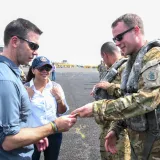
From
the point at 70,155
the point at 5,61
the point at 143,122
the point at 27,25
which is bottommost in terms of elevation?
the point at 70,155

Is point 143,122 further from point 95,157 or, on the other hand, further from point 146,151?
point 95,157

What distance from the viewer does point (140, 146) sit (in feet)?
9.52

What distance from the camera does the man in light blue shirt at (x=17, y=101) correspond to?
2.29 meters

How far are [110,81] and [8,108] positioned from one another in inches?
89.8

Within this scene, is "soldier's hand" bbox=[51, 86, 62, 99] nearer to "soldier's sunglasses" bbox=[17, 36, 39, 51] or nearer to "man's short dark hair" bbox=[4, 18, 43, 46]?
"soldier's sunglasses" bbox=[17, 36, 39, 51]

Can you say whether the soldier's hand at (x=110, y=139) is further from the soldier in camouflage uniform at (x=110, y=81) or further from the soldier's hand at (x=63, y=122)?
the soldier's hand at (x=63, y=122)

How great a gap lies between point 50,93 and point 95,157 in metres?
2.03

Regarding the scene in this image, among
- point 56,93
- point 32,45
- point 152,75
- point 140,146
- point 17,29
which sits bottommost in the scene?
point 140,146

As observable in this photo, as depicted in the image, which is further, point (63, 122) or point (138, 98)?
point (63, 122)

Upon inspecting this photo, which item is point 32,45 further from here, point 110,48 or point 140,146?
point 110,48

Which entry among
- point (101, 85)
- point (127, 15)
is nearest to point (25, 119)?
point (127, 15)

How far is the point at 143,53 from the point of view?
279 centimetres

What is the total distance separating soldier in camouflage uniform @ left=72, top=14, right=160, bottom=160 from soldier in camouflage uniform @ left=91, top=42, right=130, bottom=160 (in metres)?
0.93

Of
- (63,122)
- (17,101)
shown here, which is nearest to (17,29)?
→ (17,101)
